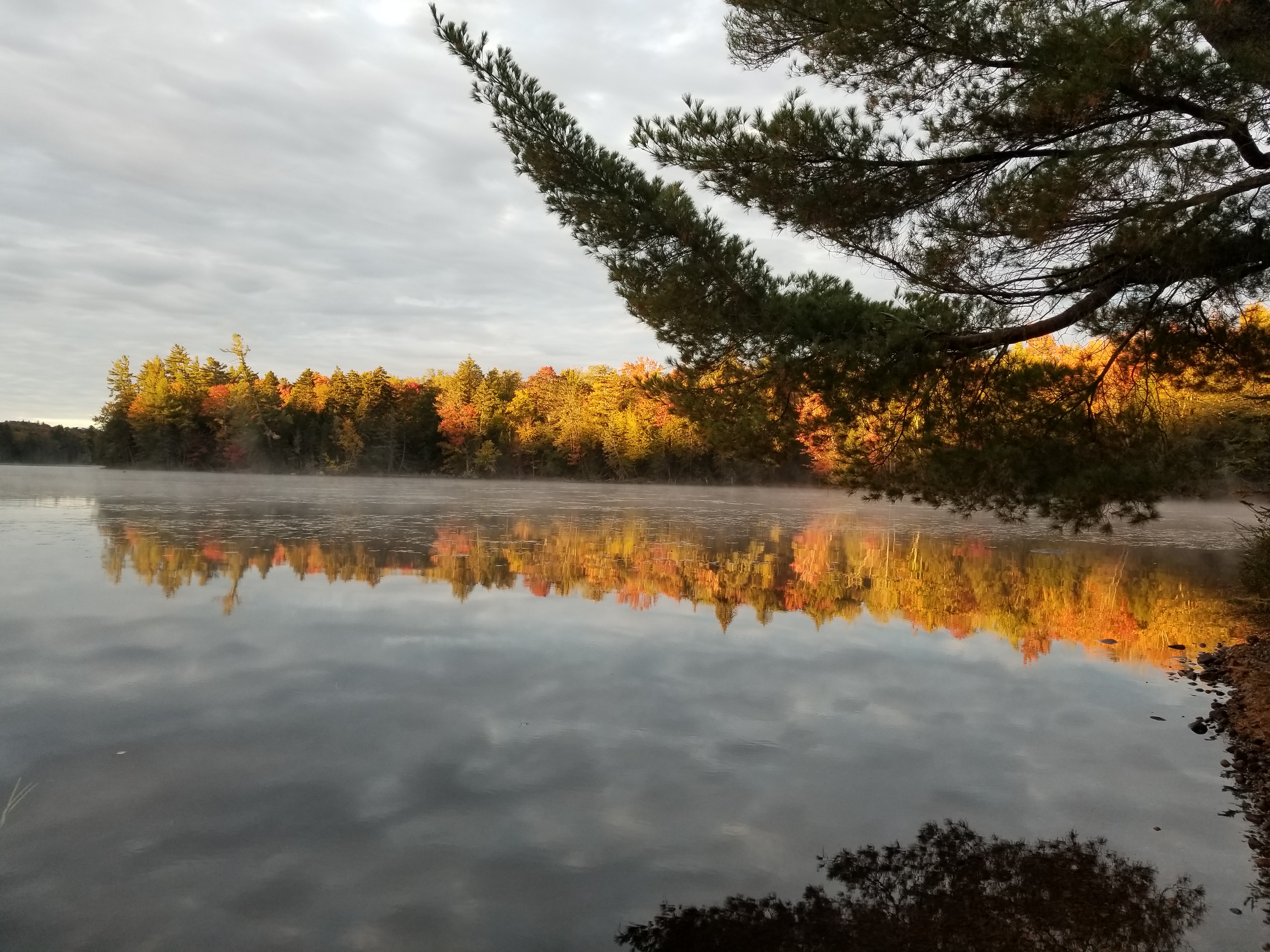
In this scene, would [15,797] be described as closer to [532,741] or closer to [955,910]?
[532,741]

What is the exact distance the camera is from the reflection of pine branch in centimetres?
417

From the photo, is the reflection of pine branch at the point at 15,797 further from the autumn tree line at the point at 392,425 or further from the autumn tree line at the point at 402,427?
the autumn tree line at the point at 392,425

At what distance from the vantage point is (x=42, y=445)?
117 m

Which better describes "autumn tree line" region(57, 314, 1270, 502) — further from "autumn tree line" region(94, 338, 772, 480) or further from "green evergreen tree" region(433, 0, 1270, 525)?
"green evergreen tree" region(433, 0, 1270, 525)

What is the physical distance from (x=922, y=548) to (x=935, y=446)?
12534 mm

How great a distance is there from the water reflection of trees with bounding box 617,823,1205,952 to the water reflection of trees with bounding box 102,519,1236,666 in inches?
204

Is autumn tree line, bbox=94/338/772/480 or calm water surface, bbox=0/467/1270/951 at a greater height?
autumn tree line, bbox=94/338/772/480

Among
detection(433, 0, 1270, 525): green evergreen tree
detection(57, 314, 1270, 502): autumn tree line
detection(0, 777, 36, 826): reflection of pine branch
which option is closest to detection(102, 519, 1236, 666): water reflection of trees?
detection(433, 0, 1270, 525): green evergreen tree

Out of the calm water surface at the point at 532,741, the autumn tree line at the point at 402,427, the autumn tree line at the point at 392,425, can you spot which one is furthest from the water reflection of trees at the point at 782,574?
the autumn tree line at the point at 392,425

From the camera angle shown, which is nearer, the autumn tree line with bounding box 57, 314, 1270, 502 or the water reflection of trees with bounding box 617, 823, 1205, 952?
the water reflection of trees with bounding box 617, 823, 1205, 952

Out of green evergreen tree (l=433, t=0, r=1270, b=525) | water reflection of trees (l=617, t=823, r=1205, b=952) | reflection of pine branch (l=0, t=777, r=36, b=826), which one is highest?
green evergreen tree (l=433, t=0, r=1270, b=525)

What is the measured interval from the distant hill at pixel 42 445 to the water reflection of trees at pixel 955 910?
130255 millimetres

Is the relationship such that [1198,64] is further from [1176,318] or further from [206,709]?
[206,709]

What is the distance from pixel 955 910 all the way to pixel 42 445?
142915 mm
